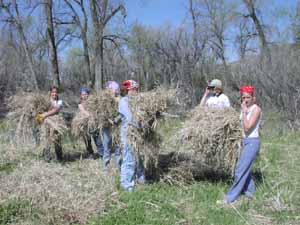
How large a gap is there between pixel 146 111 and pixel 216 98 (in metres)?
1.19

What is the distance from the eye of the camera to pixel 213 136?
5406 mm

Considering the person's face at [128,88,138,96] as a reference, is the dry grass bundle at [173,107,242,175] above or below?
below

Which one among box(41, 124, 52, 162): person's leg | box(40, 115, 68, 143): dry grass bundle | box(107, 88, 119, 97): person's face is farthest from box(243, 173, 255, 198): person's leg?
box(41, 124, 52, 162): person's leg

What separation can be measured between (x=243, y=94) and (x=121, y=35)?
1752cm

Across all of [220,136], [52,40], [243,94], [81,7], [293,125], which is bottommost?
[293,125]

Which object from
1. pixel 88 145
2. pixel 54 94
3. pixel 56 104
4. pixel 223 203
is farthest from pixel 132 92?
pixel 88 145

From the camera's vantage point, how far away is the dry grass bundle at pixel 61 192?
4551 mm

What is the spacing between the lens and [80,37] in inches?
976

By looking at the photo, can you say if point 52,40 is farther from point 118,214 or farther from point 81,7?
point 118,214

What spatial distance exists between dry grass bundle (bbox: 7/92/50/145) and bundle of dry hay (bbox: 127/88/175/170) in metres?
2.58

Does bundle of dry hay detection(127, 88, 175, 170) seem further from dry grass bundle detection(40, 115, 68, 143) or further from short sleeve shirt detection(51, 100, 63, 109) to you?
short sleeve shirt detection(51, 100, 63, 109)

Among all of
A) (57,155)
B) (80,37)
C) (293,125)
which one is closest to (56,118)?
(57,155)

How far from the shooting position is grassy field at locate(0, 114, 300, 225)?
14.9 feet

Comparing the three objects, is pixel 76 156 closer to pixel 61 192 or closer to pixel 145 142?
pixel 145 142
